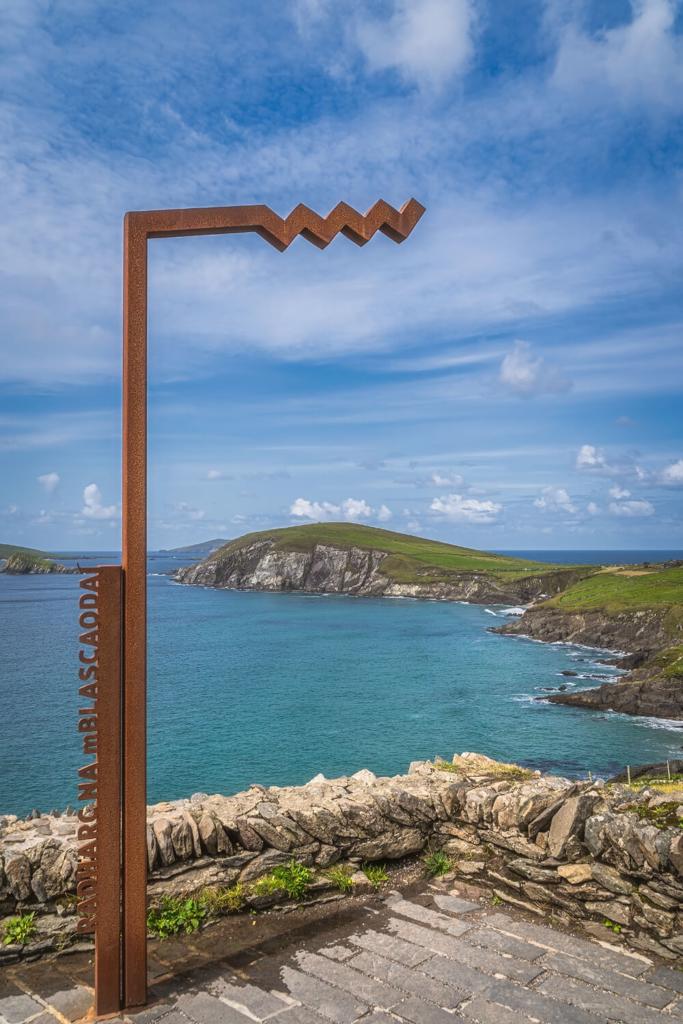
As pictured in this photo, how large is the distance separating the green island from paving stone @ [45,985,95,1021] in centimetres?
5865

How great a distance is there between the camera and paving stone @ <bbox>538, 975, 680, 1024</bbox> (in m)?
6.31

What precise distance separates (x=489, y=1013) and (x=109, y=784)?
3.82m

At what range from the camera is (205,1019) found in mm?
6273

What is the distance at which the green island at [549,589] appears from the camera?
63325 millimetres

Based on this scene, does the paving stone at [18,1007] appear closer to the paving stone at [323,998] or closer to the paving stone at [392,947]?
the paving stone at [323,998]

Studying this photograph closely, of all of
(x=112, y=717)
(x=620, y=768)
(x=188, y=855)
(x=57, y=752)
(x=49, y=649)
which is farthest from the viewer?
(x=49, y=649)

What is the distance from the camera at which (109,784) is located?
669 cm

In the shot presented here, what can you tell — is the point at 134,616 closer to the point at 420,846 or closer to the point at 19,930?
the point at 19,930

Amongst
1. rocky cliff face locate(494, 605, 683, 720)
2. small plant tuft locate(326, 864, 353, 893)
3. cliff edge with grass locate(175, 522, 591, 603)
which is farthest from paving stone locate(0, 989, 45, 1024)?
cliff edge with grass locate(175, 522, 591, 603)

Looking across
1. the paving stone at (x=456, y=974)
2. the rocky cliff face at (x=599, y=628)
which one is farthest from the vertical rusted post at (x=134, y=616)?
the rocky cliff face at (x=599, y=628)

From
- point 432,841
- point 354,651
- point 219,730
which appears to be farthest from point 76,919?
point 354,651

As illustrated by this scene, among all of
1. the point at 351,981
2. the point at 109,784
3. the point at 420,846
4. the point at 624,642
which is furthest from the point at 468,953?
the point at 624,642

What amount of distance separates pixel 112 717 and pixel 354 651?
86.7 meters

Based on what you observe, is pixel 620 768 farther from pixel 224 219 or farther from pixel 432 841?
pixel 224 219
